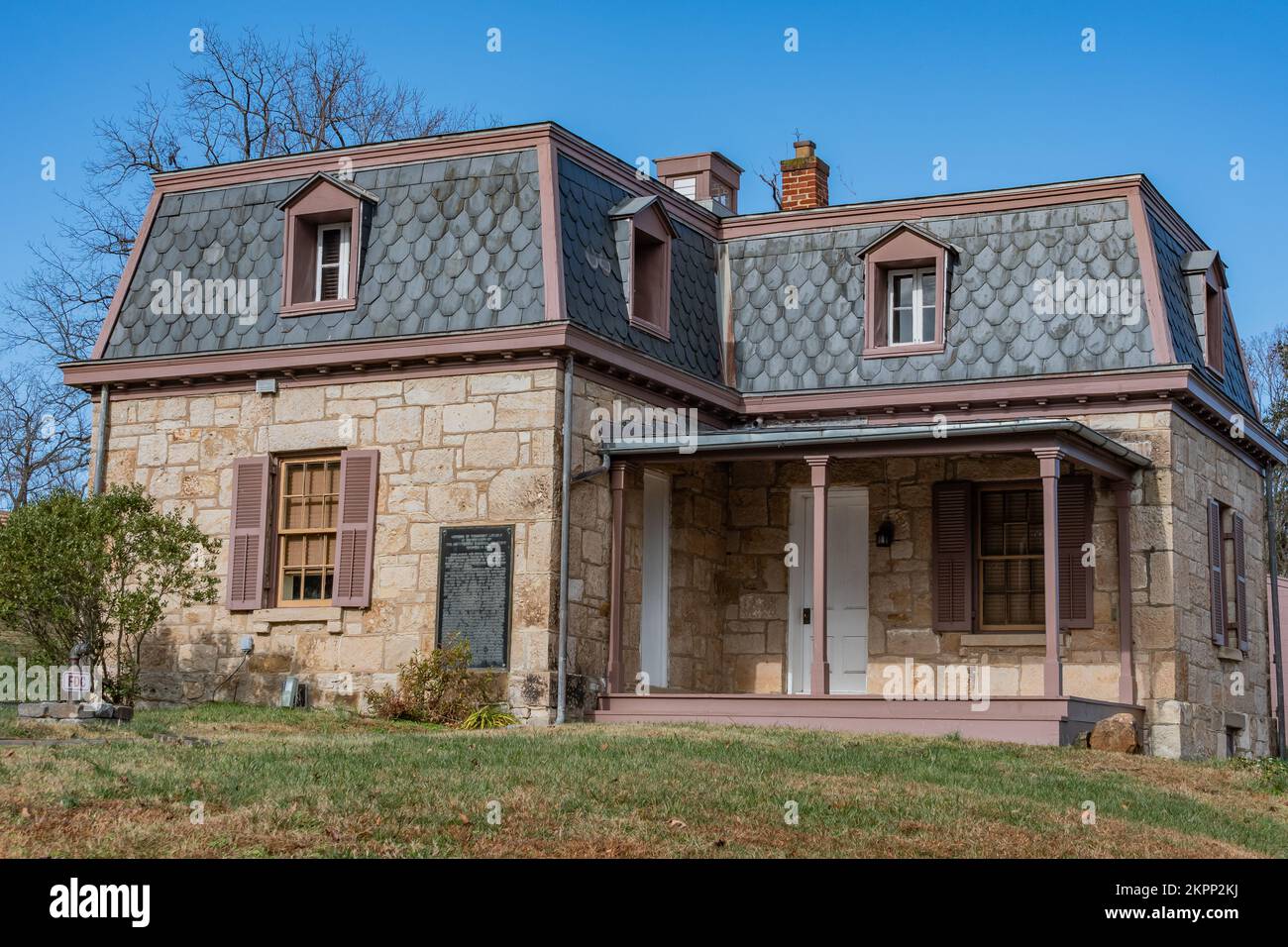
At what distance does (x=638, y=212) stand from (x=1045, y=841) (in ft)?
31.1

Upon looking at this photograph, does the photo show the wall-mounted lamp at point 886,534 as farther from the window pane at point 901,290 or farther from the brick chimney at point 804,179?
the brick chimney at point 804,179

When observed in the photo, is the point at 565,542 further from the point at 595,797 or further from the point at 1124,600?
the point at 595,797

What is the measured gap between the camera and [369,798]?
10203 millimetres

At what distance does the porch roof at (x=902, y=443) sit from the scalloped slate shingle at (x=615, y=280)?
4.24 ft

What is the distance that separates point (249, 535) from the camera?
1750 centimetres

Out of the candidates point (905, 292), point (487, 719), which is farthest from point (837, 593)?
point (487, 719)

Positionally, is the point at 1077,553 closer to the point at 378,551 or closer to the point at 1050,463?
the point at 1050,463

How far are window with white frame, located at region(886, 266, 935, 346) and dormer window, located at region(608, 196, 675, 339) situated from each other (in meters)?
2.57

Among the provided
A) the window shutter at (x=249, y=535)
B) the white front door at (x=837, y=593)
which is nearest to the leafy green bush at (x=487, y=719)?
the window shutter at (x=249, y=535)

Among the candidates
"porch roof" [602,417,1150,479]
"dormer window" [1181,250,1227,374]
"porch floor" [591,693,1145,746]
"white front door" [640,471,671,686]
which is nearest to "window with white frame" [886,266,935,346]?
"porch roof" [602,417,1150,479]

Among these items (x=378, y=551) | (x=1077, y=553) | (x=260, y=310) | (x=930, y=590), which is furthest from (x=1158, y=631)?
(x=260, y=310)

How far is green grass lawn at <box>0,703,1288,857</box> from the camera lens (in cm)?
941

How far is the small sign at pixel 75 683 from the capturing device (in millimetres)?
16094
